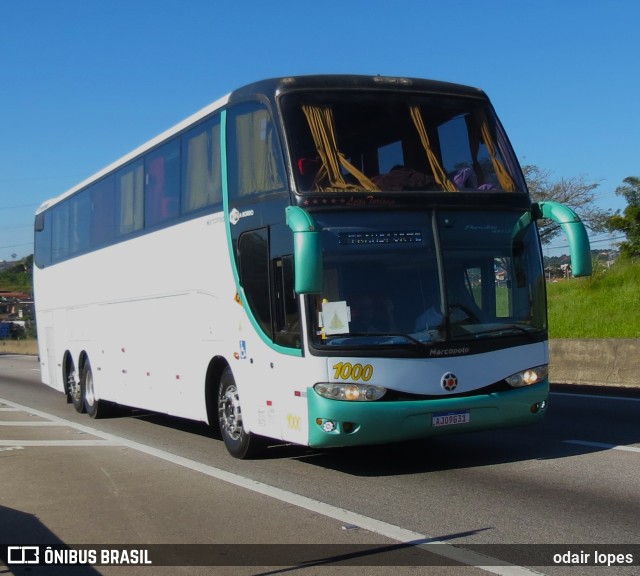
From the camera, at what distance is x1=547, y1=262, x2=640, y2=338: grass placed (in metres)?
25.7

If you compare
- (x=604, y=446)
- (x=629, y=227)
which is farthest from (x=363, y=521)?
(x=629, y=227)

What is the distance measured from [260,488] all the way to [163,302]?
4743mm

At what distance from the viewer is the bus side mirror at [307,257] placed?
8734 millimetres

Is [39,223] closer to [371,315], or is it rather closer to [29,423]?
[29,423]

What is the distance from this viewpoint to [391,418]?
30.9 ft

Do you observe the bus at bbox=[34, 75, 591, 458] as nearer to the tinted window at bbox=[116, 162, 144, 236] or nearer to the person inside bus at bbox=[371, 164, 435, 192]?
the person inside bus at bbox=[371, 164, 435, 192]

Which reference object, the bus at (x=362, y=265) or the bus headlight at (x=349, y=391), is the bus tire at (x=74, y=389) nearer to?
the bus at (x=362, y=265)

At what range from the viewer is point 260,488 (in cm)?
945

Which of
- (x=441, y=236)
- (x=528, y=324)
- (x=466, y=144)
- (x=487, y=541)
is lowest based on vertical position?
(x=487, y=541)

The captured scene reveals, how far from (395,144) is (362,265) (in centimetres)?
163

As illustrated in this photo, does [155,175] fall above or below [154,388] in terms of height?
above

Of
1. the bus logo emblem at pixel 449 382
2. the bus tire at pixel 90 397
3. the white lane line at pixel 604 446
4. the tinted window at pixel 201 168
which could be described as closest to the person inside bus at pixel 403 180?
the bus logo emblem at pixel 449 382

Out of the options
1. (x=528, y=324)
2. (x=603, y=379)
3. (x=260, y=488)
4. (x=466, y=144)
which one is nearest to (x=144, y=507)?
(x=260, y=488)

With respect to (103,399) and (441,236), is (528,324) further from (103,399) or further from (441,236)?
(103,399)
